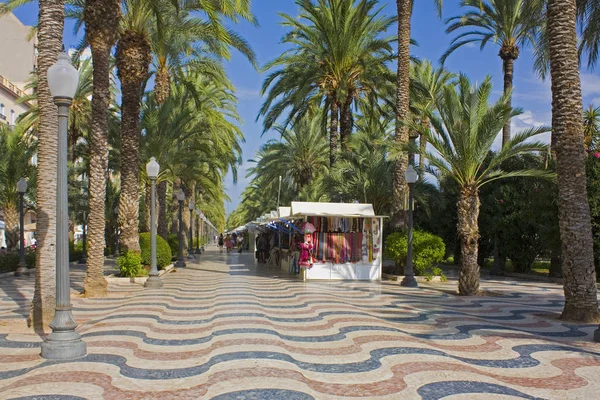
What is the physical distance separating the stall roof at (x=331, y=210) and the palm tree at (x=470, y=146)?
4.51 m

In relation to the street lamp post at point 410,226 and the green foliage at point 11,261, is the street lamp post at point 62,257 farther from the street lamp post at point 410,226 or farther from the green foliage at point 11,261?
the green foliage at point 11,261

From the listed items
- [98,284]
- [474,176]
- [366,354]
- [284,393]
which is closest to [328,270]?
[474,176]

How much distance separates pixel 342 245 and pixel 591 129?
1068 cm

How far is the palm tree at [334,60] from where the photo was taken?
21.6 meters

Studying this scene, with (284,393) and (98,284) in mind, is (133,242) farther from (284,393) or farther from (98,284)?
(284,393)

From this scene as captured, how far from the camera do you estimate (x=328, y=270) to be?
18.8 meters

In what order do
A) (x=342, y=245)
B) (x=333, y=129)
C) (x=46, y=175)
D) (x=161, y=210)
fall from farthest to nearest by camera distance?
(x=161, y=210) < (x=333, y=129) < (x=342, y=245) < (x=46, y=175)

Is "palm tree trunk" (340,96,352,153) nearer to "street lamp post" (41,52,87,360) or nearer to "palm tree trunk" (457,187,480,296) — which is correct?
"palm tree trunk" (457,187,480,296)

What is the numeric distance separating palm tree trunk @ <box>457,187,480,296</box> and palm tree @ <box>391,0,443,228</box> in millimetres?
4588

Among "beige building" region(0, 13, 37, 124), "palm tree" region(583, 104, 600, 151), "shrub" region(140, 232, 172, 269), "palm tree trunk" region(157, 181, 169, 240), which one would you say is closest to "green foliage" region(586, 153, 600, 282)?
"palm tree" region(583, 104, 600, 151)

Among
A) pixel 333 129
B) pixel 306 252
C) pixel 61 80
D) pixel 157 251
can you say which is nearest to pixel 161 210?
pixel 157 251

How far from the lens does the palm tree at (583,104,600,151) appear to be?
1908 centimetres

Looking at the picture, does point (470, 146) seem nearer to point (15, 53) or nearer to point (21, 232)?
point (21, 232)

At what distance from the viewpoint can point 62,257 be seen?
23.6 ft
